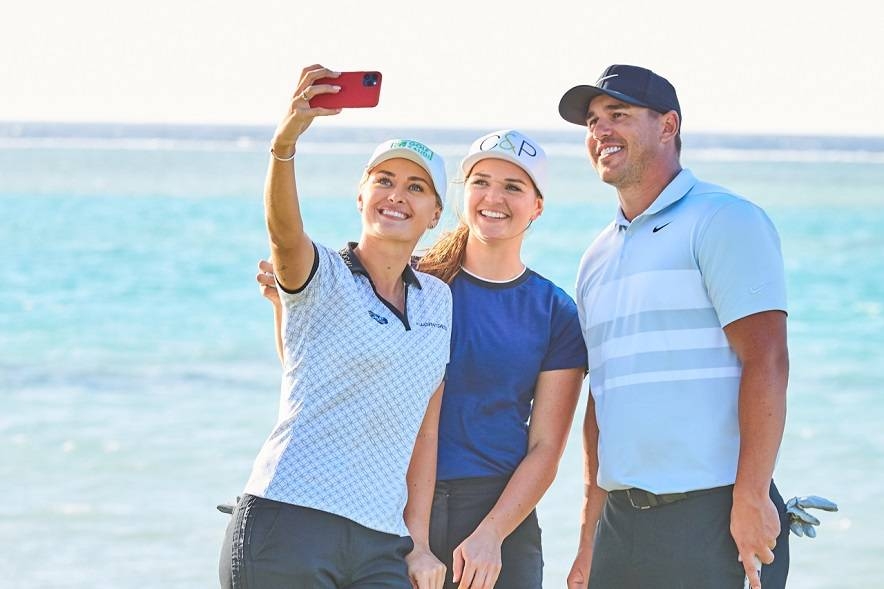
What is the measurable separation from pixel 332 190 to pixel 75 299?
22437 millimetres

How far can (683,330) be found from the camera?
11.8 ft

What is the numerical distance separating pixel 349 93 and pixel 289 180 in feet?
0.79

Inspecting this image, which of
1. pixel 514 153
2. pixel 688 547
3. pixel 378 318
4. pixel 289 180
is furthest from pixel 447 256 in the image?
pixel 688 547

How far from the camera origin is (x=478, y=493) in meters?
3.72

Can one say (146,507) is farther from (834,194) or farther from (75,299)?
(834,194)

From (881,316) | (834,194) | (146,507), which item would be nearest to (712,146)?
(834,194)

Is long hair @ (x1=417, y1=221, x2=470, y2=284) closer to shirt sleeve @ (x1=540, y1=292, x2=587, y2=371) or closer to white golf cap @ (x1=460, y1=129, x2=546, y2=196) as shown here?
white golf cap @ (x1=460, y1=129, x2=546, y2=196)

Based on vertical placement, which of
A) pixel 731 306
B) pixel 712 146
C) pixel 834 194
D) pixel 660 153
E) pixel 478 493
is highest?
pixel 712 146

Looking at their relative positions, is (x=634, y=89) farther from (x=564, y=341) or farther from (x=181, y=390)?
(x=181, y=390)

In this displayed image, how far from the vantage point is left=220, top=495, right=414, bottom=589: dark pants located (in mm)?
3195

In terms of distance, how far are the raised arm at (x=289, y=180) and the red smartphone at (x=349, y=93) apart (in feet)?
0.05

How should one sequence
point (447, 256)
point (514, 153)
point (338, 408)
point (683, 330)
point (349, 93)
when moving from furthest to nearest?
1. point (447, 256)
2. point (514, 153)
3. point (683, 330)
4. point (338, 408)
5. point (349, 93)

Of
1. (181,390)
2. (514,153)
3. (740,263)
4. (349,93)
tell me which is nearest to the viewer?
(349,93)

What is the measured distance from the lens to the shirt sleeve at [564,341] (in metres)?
3.84
